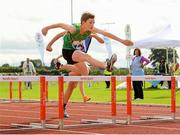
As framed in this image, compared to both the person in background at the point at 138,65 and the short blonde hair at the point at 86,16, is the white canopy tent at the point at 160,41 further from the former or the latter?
the short blonde hair at the point at 86,16

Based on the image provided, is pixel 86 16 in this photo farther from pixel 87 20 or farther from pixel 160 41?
pixel 160 41

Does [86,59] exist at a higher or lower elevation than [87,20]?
lower

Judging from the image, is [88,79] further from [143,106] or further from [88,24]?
[143,106]

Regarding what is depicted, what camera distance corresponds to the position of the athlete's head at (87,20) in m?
10.4

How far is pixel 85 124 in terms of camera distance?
408 inches

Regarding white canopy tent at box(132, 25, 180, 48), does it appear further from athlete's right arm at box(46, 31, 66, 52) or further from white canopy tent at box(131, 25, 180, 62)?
athlete's right arm at box(46, 31, 66, 52)

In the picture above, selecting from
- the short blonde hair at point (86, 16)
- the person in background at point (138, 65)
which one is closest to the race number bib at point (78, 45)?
the short blonde hair at point (86, 16)

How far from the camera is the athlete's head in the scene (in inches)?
411

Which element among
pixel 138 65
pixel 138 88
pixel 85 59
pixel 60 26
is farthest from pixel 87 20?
pixel 138 88

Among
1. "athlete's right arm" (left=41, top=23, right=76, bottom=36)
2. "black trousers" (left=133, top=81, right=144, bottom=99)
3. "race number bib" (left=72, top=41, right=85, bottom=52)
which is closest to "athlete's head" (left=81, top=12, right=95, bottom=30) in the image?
"athlete's right arm" (left=41, top=23, right=76, bottom=36)

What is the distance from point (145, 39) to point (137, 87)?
600cm

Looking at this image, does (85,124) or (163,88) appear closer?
(85,124)

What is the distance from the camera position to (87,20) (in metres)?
10.5

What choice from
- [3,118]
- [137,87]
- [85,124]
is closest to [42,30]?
[85,124]
